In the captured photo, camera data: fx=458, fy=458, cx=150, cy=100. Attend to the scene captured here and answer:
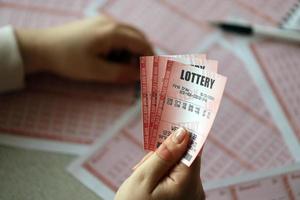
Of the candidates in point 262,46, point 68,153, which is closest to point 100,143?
point 68,153

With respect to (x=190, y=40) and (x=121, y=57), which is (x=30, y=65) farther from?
(x=190, y=40)

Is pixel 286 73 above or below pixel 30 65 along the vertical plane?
above

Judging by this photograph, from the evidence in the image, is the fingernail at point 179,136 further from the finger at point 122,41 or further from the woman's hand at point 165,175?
the finger at point 122,41

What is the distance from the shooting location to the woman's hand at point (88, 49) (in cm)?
70

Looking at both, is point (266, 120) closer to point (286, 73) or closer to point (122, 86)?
point (286, 73)

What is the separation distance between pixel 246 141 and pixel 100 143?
0.72 ft

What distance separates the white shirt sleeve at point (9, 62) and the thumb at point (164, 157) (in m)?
0.31

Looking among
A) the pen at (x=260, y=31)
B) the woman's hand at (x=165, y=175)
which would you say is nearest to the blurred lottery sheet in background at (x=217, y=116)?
the pen at (x=260, y=31)

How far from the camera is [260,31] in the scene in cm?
76

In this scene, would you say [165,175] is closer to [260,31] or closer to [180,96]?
[180,96]

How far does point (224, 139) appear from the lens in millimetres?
687

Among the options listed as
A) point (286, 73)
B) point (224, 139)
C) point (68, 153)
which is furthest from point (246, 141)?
point (68, 153)

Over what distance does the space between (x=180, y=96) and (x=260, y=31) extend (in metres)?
0.33

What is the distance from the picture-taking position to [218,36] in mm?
772
